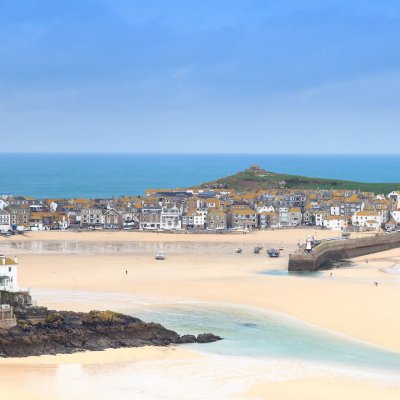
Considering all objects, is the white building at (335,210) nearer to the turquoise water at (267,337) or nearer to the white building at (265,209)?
the white building at (265,209)

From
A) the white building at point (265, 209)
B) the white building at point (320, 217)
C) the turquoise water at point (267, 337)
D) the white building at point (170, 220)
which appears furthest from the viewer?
the white building at point (265, 209)

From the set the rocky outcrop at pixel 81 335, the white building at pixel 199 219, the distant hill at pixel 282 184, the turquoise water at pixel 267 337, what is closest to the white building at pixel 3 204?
the white building at pixel 199 219

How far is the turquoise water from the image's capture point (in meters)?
34.5

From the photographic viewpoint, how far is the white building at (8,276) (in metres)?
39.3

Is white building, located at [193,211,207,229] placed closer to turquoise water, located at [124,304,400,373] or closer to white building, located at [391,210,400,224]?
white building, located at [391,210,400,224]

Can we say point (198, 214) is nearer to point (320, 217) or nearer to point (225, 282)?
point (320, 217)

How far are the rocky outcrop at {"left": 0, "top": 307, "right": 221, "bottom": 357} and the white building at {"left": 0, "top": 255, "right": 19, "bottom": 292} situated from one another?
2.84 m

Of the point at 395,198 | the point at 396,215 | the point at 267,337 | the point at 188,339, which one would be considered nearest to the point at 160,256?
the point at 267,337

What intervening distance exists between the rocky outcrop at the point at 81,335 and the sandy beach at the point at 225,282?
2.55 feet

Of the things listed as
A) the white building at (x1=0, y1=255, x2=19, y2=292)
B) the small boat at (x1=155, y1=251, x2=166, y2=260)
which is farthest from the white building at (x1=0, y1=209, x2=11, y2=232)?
the white building at (x1=0, y1=255, x2=19, y2=292)

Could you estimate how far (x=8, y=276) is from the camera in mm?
39688

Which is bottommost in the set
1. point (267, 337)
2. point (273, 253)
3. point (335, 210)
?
point (267, 337)

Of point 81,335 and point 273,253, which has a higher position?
point 273,253

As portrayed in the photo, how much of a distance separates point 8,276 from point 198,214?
50.0m
